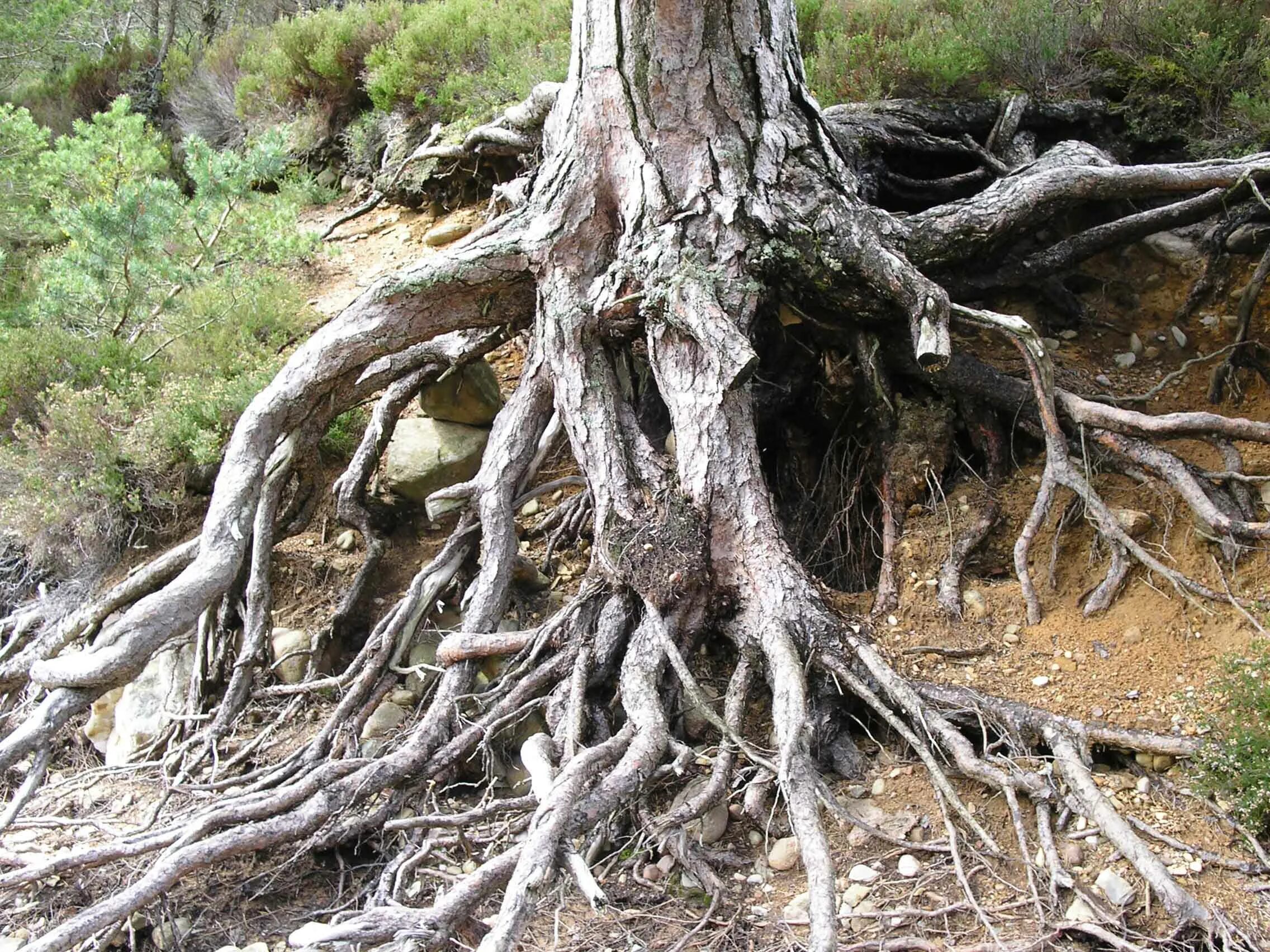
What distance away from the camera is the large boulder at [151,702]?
4.04 m

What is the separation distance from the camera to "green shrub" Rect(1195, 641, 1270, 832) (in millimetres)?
2420

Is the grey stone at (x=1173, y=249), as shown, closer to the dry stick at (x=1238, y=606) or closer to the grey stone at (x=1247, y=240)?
the grey stone at (x=1247, y=240)

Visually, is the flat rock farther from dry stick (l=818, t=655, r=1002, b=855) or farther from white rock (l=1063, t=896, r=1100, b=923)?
white rock (l=1063, t=896, r=1100, b=923)

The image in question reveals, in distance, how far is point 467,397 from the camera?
470 cm

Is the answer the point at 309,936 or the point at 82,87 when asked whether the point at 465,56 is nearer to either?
the point at 82,87

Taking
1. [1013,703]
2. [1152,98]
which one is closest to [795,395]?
[1013,703]

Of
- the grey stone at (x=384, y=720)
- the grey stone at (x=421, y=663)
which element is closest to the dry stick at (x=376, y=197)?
the grey stone at (x=421, y=663)

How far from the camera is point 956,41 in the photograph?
544 centimetres

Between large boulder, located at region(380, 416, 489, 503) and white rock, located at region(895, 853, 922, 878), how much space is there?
2.80m

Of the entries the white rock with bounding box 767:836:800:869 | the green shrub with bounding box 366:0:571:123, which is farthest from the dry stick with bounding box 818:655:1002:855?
the green shrub with bounding box 366:0:571:123

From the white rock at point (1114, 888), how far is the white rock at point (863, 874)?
1.81 feet

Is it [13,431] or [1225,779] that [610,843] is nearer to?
[1225,779]

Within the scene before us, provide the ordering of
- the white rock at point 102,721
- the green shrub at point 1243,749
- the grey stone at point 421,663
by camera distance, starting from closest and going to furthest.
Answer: the green shrub at point 1243,749, the grey stone at point 421,663, the white rock at point 102,721

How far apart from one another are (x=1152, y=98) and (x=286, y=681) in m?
5.42
